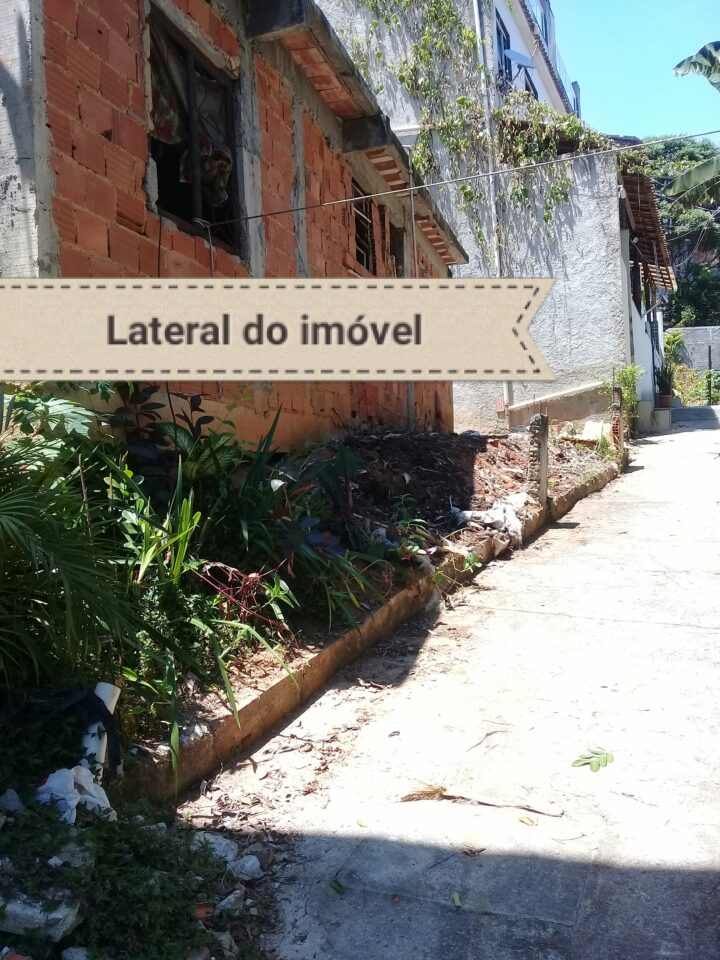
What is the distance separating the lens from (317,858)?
2.70 m

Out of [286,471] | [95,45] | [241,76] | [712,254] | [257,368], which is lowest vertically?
[286,471]

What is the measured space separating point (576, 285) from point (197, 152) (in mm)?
10935

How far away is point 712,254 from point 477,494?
90.0 feet

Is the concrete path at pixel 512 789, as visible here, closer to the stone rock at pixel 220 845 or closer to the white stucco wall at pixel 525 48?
the stone rock at pixel 220 845

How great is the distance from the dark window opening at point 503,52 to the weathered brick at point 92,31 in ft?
41.6

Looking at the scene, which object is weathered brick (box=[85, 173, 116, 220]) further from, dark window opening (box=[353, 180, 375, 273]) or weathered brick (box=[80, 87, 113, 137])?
dark window opening (box=[353, 180, 375, 273])

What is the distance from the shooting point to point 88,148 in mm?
4199

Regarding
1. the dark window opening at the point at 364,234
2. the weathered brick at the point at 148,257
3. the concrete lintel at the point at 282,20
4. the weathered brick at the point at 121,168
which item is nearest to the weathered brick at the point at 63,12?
the weathered brick at the point at 121,168

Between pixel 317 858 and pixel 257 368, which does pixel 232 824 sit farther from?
pixel 257 368

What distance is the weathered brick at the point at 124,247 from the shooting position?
437 cm

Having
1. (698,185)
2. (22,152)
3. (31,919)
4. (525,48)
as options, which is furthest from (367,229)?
(698,185)

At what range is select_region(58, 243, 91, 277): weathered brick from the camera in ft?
13.0

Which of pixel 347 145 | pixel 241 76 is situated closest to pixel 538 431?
pixel 347 145

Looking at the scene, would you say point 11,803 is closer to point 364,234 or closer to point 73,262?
point 73,262
